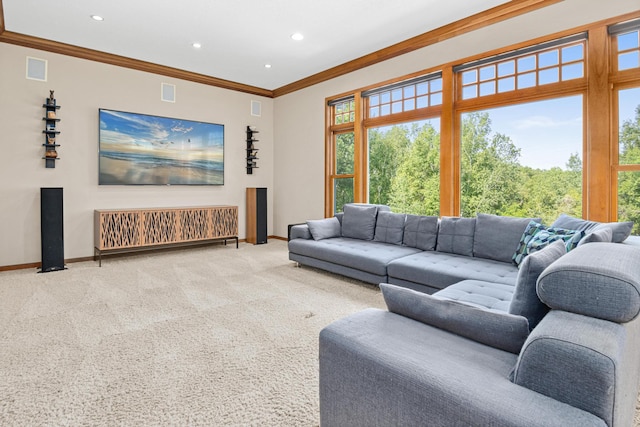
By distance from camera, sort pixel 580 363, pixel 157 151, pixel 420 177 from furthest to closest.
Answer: pixel 157 151
pixel 420 177
pixel 580 363

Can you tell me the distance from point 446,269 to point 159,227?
13.8ft

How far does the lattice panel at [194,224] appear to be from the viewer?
5508mm

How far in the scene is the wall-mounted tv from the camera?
517 centimetres

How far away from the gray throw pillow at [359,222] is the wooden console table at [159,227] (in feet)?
7.38

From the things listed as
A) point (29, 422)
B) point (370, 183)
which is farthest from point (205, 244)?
point (29, 422)

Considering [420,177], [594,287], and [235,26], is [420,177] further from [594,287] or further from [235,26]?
[594,287]

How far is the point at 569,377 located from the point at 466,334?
17.1 inches

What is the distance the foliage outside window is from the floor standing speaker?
2090 mm

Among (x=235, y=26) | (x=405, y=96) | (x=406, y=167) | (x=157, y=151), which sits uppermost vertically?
(x=235, y=26)

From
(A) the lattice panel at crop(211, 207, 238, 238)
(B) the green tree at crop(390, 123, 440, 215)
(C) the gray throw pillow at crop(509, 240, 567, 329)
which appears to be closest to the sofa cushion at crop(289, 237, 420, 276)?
(B) the green tree at crop(390, 123, 440, 215)

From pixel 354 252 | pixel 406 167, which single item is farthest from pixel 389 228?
pixel 406 167

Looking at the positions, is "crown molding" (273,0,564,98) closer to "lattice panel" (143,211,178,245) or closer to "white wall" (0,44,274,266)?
"white wall" (0,44,274,266)

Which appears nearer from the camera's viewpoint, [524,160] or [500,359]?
[500,359]

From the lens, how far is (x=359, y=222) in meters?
4.62
